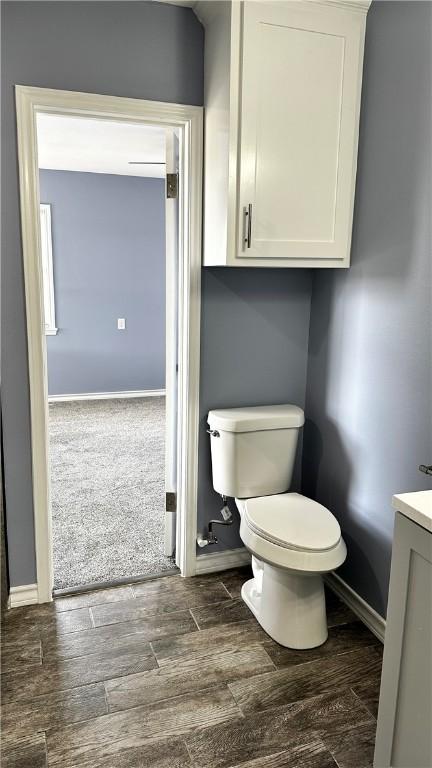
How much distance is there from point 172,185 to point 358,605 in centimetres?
190

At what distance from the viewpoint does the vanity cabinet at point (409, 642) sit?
1308 mm

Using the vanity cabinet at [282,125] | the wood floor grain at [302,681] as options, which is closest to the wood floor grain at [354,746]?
the wood floor grain at [302,681]

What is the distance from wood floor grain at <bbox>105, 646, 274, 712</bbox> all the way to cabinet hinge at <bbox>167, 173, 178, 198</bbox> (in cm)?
182

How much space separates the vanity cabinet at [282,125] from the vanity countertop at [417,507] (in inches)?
40.8

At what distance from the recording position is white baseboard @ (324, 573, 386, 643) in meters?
2.19

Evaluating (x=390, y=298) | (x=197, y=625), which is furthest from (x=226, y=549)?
(x=390, y=298)

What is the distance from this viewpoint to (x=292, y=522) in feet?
6.96

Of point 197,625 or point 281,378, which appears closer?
point 197,625

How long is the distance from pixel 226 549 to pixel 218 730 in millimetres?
948

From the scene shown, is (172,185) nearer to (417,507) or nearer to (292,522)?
(292,522)

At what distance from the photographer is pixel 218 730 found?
1757 mm

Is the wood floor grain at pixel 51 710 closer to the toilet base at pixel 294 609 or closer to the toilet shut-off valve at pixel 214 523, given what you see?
the toilet base at pixel 294 609

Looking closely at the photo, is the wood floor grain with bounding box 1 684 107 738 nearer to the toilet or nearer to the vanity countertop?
the toilet

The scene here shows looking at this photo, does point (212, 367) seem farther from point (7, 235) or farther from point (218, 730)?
point (218, 730)
